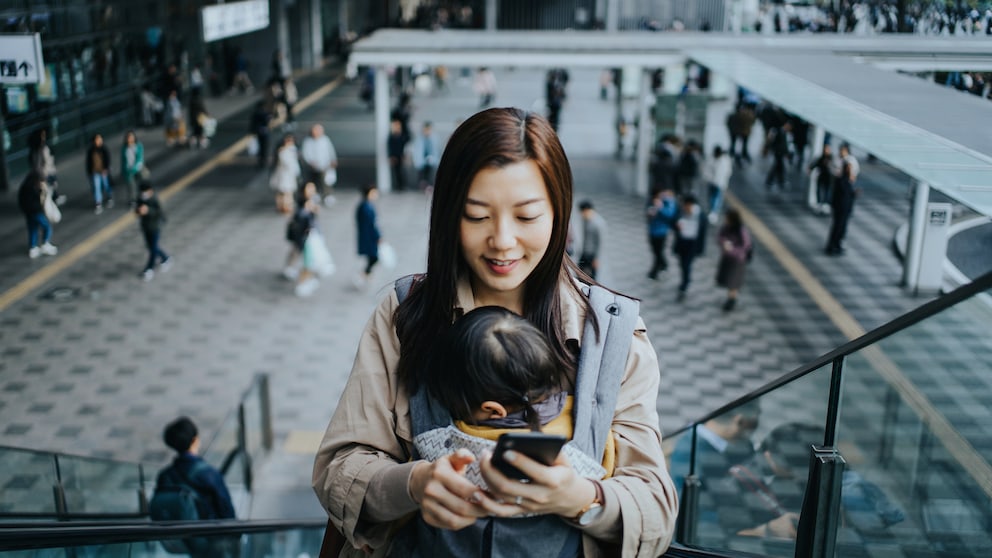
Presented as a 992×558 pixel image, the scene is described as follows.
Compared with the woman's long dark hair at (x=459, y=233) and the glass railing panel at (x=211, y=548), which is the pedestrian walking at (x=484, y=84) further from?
the woman's long dark hair at (x=459, y=233)

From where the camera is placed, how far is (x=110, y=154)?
15.6m

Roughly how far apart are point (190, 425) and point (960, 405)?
448 centimetres

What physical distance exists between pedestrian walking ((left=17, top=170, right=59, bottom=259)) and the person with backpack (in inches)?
319

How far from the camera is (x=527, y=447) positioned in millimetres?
1355

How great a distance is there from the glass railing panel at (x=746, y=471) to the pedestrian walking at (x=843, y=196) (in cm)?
845

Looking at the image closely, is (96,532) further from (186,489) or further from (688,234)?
(688,234)

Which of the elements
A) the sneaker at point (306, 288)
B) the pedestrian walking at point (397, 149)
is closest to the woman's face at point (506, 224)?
the sneaker at point (306, 288)

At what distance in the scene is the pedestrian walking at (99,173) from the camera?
14.6 metres

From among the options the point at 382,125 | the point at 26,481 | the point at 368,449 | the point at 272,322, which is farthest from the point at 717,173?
the point at 368,449

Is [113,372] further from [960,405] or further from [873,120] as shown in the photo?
[960,405]

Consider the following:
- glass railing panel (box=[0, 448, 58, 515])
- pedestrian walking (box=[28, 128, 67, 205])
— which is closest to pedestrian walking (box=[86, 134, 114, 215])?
pedestrian walking (box=[28, 128, 67, 205])

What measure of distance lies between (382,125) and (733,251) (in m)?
7.99

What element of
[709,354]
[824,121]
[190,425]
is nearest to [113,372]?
[190,425]

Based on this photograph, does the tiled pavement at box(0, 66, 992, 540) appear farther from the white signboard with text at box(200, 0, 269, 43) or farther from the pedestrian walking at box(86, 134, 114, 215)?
the white signboard with text at box(200, 0, 269, 43)
